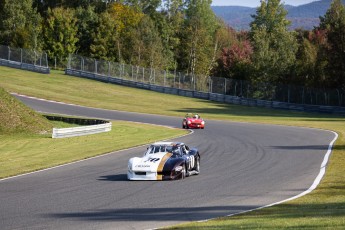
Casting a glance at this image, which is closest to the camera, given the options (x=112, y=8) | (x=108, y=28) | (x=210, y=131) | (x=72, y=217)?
(x=72, y=217)

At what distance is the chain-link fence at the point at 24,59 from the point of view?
83188 mm

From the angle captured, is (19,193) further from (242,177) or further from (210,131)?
(210,131)

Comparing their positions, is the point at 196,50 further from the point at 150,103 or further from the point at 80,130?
the point at 80,130

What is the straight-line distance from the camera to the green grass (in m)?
25.9

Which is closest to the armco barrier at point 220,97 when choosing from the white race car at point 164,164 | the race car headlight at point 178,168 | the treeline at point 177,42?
the treeline at point 177,42

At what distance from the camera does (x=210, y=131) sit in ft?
142

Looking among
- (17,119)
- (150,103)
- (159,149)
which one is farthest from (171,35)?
(159,149)

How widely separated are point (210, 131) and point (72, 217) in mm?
29519

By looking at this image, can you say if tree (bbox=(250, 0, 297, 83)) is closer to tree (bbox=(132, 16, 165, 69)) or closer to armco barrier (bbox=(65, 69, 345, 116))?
armco barrier (bbox=(65, 69, 345, 116))

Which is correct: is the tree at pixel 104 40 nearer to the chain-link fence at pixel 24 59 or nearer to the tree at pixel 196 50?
the tree at pixel 196 50

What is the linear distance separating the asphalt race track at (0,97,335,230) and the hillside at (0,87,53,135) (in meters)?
10.1

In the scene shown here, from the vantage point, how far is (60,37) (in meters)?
96.0

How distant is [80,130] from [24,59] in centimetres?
4906

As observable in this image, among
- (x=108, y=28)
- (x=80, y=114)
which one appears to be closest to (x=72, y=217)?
(x=80, y=114)
